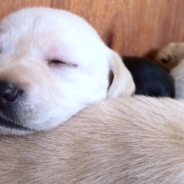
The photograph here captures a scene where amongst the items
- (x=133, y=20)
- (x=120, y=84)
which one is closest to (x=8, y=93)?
(x=120, y=84)

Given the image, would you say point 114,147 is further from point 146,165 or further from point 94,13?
point 94,13

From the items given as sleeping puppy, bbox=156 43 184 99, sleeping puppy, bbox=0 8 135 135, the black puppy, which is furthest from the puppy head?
sleeping puppy, bbox=0 8 135 135

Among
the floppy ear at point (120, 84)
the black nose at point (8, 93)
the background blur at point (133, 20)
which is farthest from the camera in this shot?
the background blur at point (133, 20)

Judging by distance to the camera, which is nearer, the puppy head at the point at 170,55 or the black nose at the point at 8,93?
the black nose at the point at 8,93

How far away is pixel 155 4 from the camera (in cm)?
187

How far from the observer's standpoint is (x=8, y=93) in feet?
2.88

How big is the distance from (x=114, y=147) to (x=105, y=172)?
7 centimetres

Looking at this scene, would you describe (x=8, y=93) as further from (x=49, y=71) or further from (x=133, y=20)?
(x=133, y=20)

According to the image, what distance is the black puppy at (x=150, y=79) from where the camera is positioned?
1.52 metres

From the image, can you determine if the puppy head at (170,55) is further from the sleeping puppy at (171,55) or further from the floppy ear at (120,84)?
the floppy ear at (120,84)

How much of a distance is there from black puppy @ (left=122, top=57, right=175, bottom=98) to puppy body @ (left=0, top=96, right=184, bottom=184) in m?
0.49

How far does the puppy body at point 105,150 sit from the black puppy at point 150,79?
0.49 m

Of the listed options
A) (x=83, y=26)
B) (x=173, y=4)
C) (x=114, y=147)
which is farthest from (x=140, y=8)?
(x=114, y=147)

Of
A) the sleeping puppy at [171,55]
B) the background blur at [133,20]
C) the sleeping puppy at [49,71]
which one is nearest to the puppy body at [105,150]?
the sleeping puppy at [49,71]
